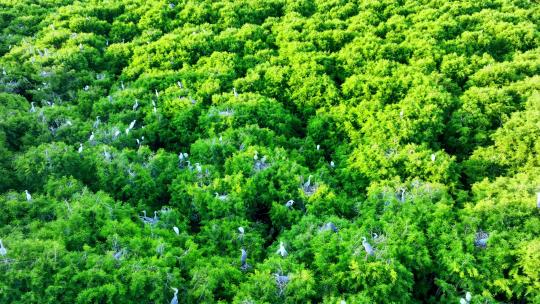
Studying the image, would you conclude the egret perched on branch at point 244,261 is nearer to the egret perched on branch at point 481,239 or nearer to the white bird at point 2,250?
the white bird at point 2,250

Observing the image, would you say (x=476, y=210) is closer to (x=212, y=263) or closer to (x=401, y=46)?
(x=212, y=263)

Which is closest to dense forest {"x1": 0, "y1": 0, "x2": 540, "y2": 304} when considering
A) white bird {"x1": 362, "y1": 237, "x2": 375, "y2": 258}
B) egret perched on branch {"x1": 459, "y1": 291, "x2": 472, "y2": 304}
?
white bird {"x1": 362, "y1": 237, "x2": 375, "y2": 258}

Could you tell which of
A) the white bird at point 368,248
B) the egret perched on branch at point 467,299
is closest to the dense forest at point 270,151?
the white bird at point 368,248

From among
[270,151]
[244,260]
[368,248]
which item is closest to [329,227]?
[368,248]

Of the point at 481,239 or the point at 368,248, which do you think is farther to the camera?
the point at 481,239

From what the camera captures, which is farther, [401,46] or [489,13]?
[489,13]

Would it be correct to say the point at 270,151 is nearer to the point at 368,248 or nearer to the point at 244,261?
the point at 244,261

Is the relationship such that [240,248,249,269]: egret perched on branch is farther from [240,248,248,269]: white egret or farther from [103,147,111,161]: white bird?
[103,147,111,161]: white bird

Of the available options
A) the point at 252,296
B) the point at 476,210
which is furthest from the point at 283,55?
the point at 252,296
